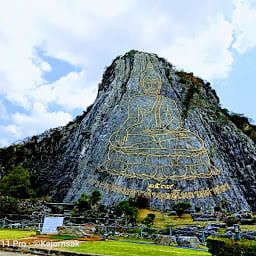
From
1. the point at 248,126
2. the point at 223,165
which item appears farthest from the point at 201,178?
the point at 248,126

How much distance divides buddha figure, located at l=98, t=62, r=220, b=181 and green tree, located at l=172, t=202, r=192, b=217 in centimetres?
258

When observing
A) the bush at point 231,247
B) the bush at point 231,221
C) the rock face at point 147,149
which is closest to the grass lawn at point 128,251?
the bush at point 231,247

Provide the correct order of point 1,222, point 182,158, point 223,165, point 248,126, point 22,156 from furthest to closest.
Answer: point 248,126, point 22,156, point 223,165, point 182,158, point 1,222

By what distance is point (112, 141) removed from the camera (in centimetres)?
2150

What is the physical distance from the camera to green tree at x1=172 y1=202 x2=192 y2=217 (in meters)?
16.2

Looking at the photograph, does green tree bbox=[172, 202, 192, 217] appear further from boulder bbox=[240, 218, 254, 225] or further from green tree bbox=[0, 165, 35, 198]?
green tree bbox=[0, 165, 35, 198]

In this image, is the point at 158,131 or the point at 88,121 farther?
the point at 88,121

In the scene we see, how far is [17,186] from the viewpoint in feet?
Answer: 71.1

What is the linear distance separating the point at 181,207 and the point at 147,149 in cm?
533

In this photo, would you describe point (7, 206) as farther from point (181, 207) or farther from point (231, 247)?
point (231, 247)

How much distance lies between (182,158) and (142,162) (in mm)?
3307

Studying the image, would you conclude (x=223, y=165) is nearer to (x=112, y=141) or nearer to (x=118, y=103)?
(x=112, y=141)

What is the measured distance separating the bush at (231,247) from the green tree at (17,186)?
2016cm

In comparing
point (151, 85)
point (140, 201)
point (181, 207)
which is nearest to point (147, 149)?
point (140, 201)
